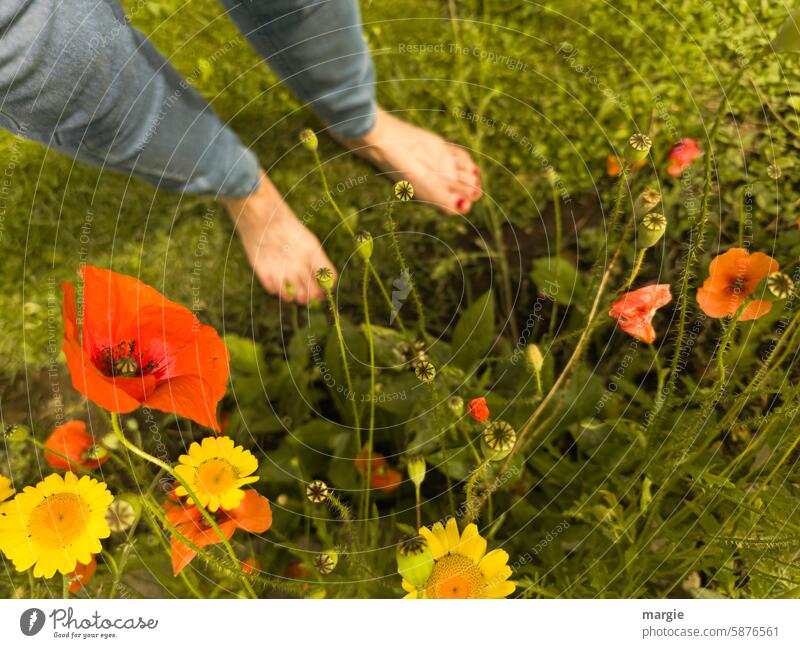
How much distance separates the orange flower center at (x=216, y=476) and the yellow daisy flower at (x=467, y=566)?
0.13 m

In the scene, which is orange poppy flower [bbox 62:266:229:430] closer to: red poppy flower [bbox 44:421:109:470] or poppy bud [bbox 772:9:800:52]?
red poppy flower [bbox 44:421:109:470]

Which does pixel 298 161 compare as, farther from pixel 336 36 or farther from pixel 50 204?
pixel 50 204

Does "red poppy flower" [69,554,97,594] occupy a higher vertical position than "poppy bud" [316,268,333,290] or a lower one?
lower

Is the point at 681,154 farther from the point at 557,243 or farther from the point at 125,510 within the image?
the point at 125,510

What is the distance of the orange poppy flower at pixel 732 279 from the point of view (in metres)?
0.37

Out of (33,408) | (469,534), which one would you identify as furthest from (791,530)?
(33,408)

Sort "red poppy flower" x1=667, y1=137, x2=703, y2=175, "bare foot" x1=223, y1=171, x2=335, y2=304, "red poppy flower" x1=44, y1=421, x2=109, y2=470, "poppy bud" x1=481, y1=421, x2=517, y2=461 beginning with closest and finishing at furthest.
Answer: "poppy bud" x1=481, y1=421, x2=517, y2=461
"red poppy flower" x1=44, y1=421, x2=109, y2=470
"red poppy flower" x1=667, y1=137, x2=703, y2=175
"bare foot" x1=223, y1=171, x2=335, y2=304

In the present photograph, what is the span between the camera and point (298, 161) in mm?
655

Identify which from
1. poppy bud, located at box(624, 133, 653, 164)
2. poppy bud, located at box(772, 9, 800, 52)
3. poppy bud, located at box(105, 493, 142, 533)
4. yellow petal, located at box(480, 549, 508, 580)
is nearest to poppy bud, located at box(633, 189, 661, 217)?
poppy bud, located at box(624, 133, 653, 164)

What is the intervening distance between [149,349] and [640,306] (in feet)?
1.06

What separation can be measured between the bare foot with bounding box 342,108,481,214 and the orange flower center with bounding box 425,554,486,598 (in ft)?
1.21

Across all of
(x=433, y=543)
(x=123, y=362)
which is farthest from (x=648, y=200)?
(x=123, y=362)

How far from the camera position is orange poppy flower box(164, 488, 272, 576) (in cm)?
38

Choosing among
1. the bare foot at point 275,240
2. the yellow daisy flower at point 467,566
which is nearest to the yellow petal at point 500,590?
the yellow daisy flower at point 467,566
